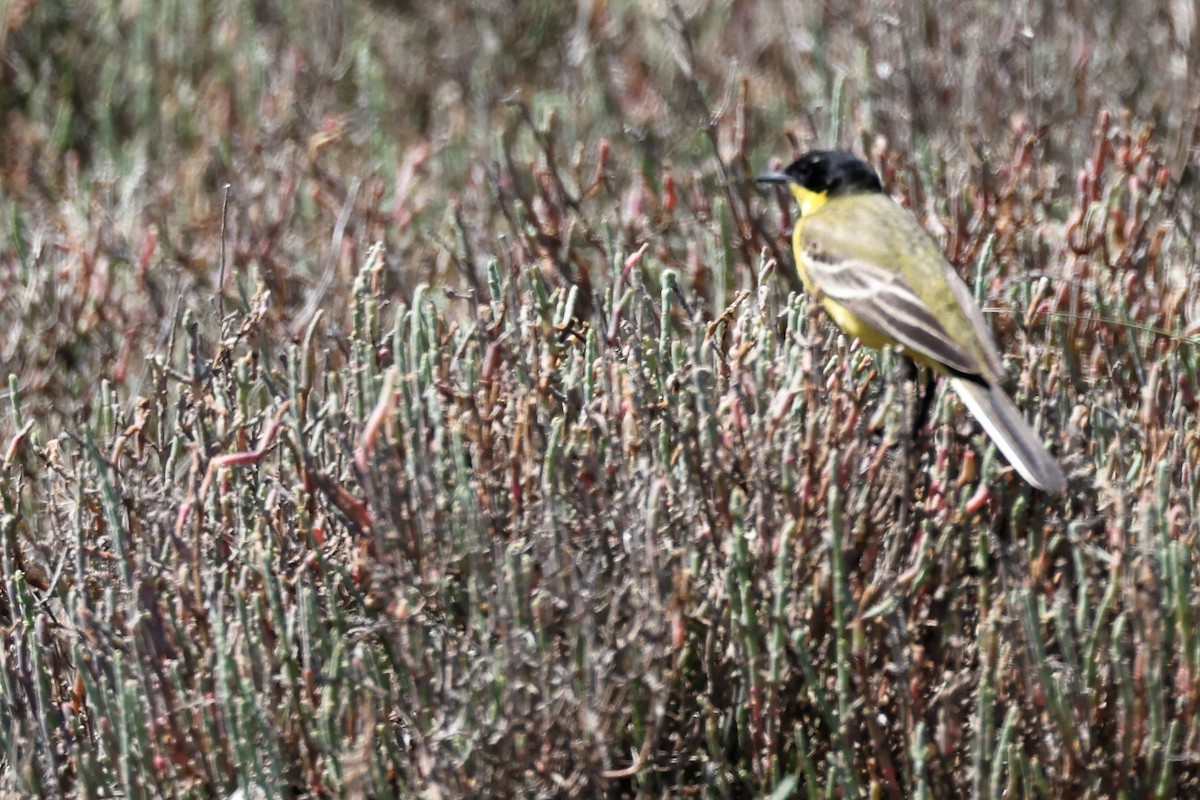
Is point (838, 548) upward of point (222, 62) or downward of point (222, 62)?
downward

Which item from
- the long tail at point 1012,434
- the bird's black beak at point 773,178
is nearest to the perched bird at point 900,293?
the long tail at point 1012,434

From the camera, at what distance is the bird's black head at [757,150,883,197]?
419 cm

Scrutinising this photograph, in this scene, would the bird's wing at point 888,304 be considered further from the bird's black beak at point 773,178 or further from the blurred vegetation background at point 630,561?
the bird's black beak at point 773,178

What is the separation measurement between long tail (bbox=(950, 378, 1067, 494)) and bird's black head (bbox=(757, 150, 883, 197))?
0.99m

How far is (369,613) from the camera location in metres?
2.98

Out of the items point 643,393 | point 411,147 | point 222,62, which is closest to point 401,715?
point 643,393

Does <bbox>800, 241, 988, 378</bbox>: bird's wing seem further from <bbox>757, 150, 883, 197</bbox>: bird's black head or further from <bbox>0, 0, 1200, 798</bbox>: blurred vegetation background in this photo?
<bbox>757, 150, 883, 197</bbox>: bird's black head

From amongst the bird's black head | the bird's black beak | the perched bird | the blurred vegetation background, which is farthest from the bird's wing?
the bird's black beak

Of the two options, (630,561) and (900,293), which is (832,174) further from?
(630,561)

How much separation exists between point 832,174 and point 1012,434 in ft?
4.47

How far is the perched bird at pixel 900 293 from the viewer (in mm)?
3141

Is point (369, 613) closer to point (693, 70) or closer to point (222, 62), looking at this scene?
point (693, 70)

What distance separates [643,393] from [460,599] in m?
0.52

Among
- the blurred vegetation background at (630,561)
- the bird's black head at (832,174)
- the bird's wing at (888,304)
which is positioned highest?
the bird's black head at (832,174)
